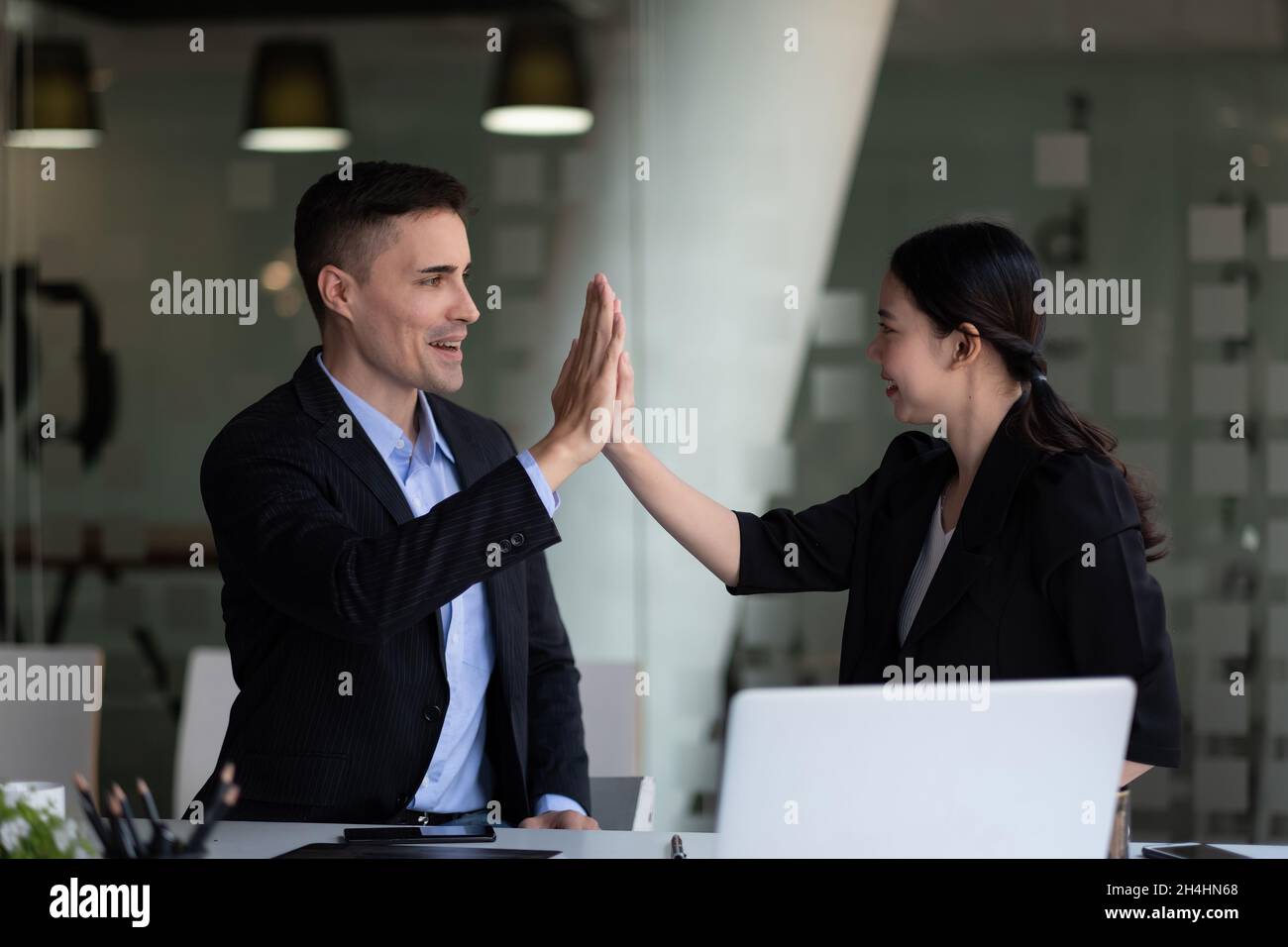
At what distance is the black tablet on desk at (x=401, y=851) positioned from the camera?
6.04 ft

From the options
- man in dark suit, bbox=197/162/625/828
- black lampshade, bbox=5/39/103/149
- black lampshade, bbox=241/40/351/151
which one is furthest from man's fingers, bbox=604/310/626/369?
black lampshade, bbox=5/39/103/149

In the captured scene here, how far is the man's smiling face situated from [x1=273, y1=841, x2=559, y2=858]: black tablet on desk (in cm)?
88

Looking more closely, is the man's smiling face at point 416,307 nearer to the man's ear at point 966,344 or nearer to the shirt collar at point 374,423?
the shirt collar at point 374,423

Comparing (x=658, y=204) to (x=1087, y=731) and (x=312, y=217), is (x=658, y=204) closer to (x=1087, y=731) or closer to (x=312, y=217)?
(x=312, y=217)

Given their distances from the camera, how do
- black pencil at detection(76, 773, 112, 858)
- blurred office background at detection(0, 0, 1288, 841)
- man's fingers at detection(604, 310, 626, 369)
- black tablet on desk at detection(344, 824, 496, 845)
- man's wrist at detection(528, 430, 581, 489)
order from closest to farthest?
black pencil at detection(76, 773, 112, 858)
black tablet on desk at detection(344, 824, 496, 845)
man's wrist at detection(528, 430, 581, 489)
man's fingers at detection(604, 310, 626, 369)
blurred office background at detection(0, 0, 1288, 841)

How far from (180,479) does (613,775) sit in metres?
2.40

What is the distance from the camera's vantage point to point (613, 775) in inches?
116

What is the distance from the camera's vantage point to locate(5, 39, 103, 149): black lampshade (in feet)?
15.5

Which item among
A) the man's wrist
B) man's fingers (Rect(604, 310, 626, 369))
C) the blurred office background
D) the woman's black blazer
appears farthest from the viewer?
the blurred office background

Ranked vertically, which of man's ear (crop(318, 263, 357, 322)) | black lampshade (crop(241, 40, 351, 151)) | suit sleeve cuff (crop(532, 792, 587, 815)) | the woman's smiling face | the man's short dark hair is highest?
black lampshade (crop(241, 40, 351, 151))

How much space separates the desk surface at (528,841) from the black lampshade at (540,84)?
2910 mm

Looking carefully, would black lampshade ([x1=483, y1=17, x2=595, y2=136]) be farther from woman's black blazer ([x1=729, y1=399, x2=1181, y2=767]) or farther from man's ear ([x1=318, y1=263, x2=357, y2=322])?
woman's black blazer ([x1=729, y1=399, x2=1181, y2=767])

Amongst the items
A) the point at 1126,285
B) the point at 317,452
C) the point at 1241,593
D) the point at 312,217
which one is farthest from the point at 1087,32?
the point at 317,452

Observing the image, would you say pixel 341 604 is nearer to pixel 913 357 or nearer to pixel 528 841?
pixel 528 841
